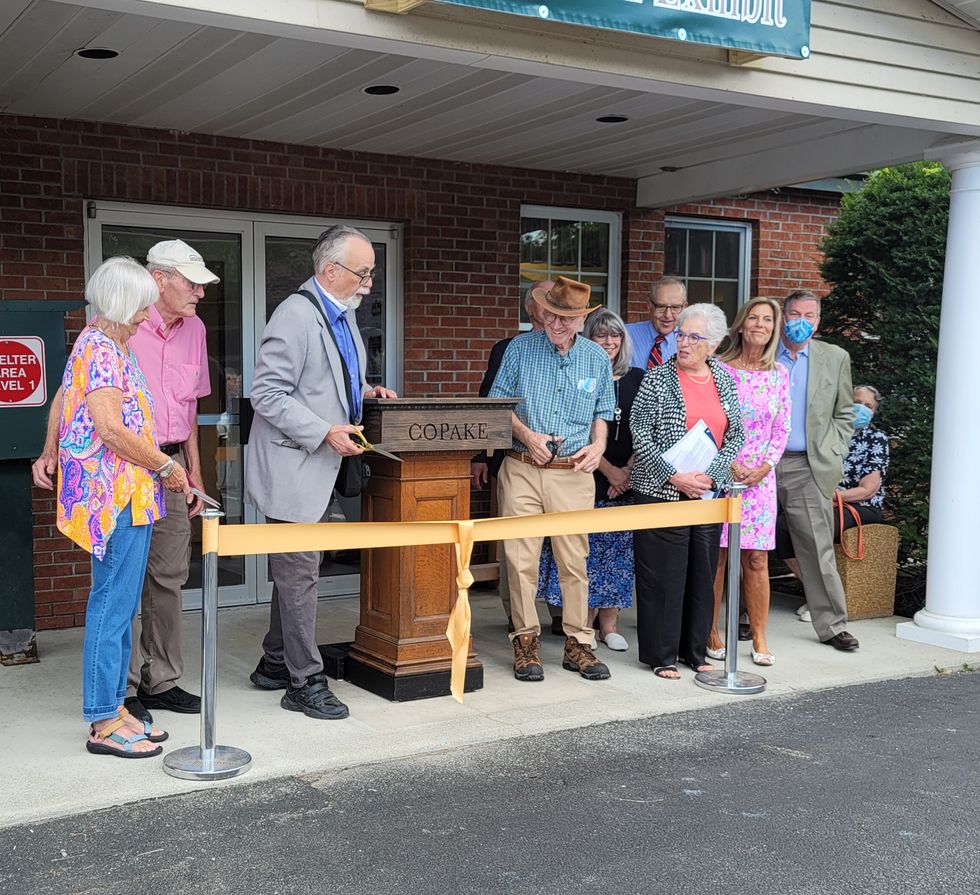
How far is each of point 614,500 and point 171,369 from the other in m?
2.57

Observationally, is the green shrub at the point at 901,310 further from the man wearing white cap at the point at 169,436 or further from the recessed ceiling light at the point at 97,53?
the recessed ceiling light at the point at 97,53

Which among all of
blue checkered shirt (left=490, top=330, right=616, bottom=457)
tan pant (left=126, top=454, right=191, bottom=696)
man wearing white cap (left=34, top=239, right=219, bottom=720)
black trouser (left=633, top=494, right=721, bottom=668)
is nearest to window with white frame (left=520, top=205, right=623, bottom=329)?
blue checkered shirt (left=490, top=330, right=616, bottom=457)

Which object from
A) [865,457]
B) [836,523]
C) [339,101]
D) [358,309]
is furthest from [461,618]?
[865,457]

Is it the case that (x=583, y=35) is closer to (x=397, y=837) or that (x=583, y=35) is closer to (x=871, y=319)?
(x=397, y=837)

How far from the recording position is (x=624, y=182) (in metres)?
8.90

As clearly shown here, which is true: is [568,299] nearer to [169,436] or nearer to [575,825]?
[169,436]

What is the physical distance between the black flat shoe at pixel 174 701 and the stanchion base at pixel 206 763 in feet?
1.67

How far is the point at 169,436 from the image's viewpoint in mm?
5211

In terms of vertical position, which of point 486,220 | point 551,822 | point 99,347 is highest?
point 486,220

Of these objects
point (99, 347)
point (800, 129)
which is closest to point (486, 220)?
point (800, 129)

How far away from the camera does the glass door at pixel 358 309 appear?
7551mm

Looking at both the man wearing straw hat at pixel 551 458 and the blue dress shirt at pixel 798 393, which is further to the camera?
the blue dress shirt at pixel 798 393

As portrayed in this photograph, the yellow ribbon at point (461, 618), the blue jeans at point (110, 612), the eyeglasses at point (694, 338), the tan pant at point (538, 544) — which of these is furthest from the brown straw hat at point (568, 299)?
the blue jeans at point (110, 612)

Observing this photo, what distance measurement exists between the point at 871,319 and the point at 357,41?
4.82 meters
